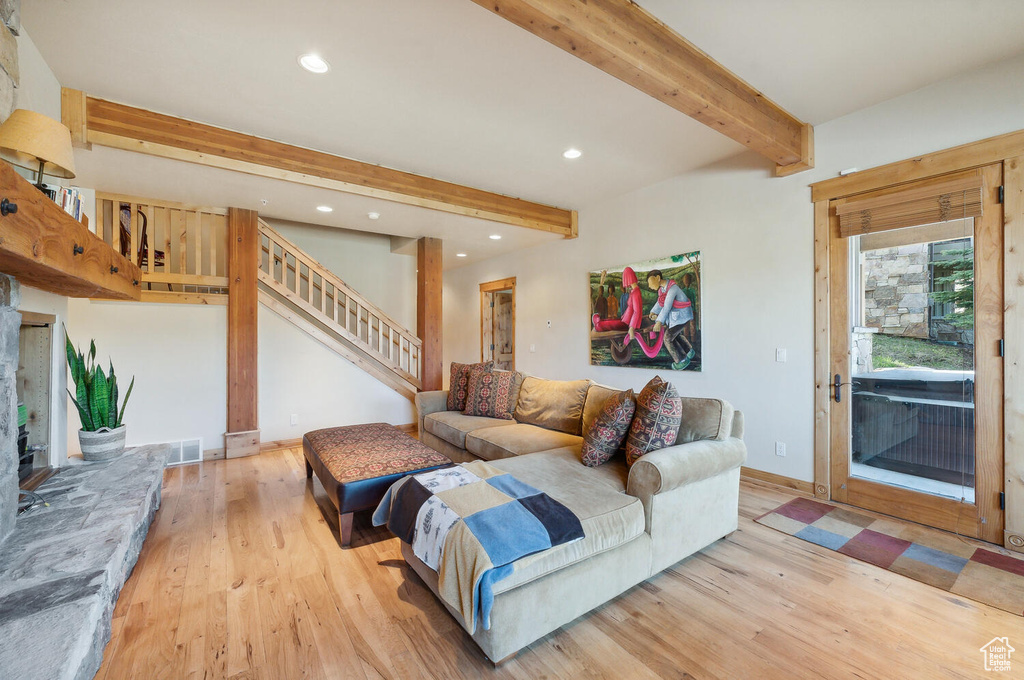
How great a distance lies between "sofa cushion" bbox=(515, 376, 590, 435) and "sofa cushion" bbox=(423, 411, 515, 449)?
0.69 feet

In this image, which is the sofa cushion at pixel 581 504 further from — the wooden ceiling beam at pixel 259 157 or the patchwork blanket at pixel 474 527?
the wooden ceiling beam at pixel 259 157

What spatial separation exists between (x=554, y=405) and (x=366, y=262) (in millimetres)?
4297

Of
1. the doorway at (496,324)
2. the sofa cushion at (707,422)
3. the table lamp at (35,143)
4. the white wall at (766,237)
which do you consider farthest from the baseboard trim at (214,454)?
the sofa cushion at (707,422)

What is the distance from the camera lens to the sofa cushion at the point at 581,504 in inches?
63.1

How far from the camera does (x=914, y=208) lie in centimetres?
268

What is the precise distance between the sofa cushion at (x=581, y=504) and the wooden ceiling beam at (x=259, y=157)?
2.70m

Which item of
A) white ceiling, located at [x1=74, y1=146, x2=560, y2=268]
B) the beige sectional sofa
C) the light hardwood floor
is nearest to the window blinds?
the beige sectional sofa

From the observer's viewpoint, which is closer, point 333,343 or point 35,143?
point 35,143

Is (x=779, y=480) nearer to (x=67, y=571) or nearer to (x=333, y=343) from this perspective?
(x=67, y=571)

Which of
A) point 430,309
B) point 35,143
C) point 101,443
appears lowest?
point 101,443

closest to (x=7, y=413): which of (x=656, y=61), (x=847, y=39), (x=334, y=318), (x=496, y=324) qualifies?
(x=656, y=61)

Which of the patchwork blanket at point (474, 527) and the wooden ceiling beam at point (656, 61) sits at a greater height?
the wooden ceiling beam at point (656, 61)

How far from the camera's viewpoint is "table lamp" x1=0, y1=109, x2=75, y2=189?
4.91ft

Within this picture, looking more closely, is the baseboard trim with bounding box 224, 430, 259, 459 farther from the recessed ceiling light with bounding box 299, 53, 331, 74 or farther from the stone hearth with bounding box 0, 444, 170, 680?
the recessed ceiling light with bounding box 299, 53, 331, 74
